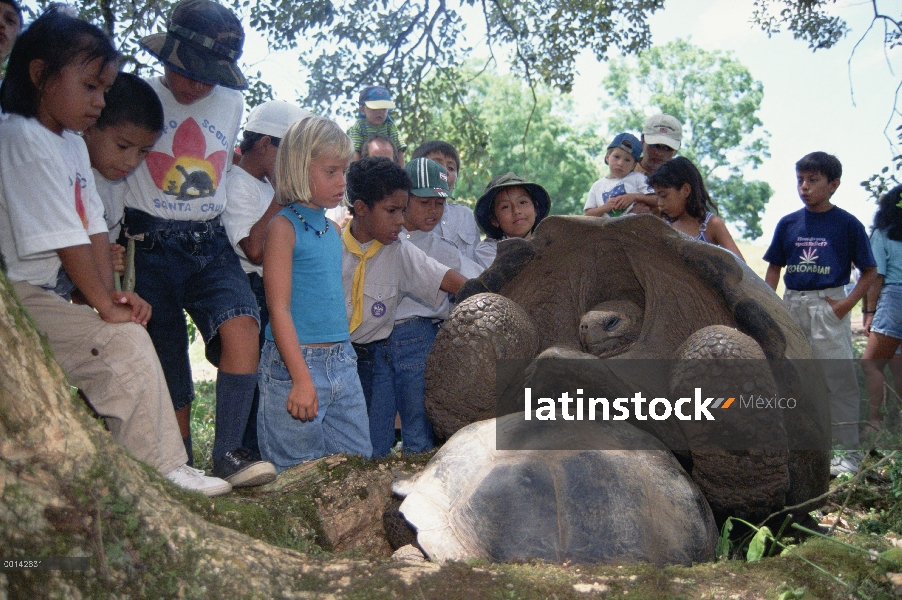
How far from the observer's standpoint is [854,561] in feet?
6.43

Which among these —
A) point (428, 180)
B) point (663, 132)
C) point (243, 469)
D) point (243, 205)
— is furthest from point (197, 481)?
point (663, 132)

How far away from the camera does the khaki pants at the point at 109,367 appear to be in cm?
233

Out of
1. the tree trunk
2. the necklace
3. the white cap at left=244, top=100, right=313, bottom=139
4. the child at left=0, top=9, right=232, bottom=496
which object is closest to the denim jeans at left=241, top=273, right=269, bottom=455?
the necklace

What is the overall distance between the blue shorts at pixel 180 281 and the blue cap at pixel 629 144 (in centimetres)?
305

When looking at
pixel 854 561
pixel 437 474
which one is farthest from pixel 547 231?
pixel 854 561

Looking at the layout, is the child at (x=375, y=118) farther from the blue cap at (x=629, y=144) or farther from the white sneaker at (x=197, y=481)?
the white sneaker at (x=197, y=481)

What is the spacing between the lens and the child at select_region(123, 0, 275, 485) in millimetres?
2900

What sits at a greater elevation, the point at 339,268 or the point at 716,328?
the point at 339,268

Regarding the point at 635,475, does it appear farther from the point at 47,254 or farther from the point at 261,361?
the point at 47,254

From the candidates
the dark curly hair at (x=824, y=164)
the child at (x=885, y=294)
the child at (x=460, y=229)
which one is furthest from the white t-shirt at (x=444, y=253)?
the child at (x=885, y=294)

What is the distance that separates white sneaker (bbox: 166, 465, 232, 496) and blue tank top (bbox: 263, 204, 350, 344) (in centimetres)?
70

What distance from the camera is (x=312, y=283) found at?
3068mm

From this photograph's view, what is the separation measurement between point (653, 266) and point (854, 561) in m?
1.36

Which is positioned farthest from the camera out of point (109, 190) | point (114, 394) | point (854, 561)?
point (109, 190)
